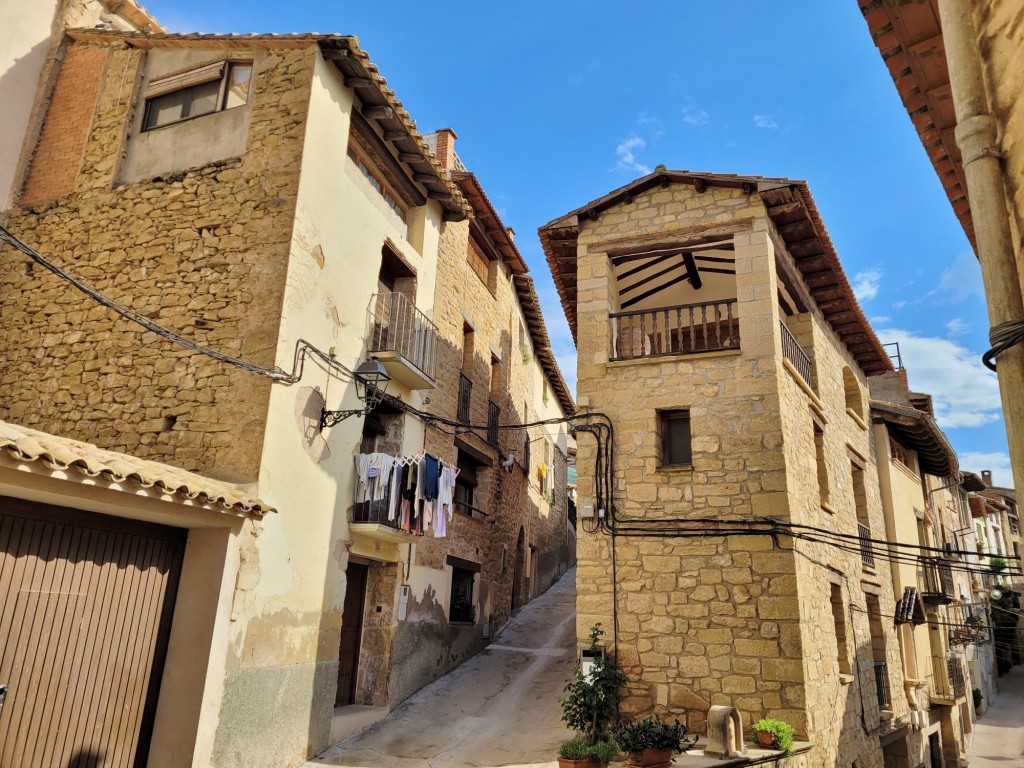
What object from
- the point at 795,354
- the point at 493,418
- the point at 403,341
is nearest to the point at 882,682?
the point at 795,354

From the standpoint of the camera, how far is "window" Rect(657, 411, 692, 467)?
10383 millimetres

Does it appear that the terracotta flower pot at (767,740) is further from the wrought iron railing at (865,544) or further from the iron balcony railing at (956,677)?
the iron balcony railing at (956,677)

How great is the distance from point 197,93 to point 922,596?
17761mm

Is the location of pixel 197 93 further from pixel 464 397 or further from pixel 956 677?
pixel 956 677

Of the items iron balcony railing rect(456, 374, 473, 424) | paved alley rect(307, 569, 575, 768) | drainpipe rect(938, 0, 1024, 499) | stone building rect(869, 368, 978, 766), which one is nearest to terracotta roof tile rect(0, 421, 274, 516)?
paved alley rect(307, 569, 575, 768)

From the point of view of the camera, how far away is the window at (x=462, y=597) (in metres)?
13.3

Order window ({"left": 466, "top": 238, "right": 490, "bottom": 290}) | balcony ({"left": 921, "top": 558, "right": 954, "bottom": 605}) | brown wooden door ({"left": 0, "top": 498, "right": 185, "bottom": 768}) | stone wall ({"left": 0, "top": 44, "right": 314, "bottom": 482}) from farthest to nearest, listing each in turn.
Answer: balcony ({"left": 921, "top": 558, "right": 954, "bottom": 605}), window ({"left": 466, "top": 238, "right": 490, "bottom": 290}), stone wall ({"left": 0, "top": 44, "right": 314, "bottom": 482}), brown wooden door ({"left": 0, "top": 498, "right": 185, "bottom": 768})

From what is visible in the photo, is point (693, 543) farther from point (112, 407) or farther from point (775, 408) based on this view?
point (112, 407)

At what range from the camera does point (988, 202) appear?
2820 millimetres

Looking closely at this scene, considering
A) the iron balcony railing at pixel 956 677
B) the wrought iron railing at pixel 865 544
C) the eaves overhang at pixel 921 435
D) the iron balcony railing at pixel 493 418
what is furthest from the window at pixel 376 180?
the iron balcony railing at pixel 956 677

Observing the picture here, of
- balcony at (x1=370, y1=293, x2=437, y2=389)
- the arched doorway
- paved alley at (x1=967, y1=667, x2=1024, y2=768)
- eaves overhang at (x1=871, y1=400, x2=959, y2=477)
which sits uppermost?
eaves overhang at (x1=871, y1=400, x2=959, y2=477)

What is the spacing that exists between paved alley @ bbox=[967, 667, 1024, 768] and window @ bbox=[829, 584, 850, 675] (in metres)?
10.6

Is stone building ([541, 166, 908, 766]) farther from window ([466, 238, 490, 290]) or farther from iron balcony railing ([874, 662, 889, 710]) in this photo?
window ([466, 238, 490, 290])

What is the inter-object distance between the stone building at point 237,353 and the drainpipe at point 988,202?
237 inches
